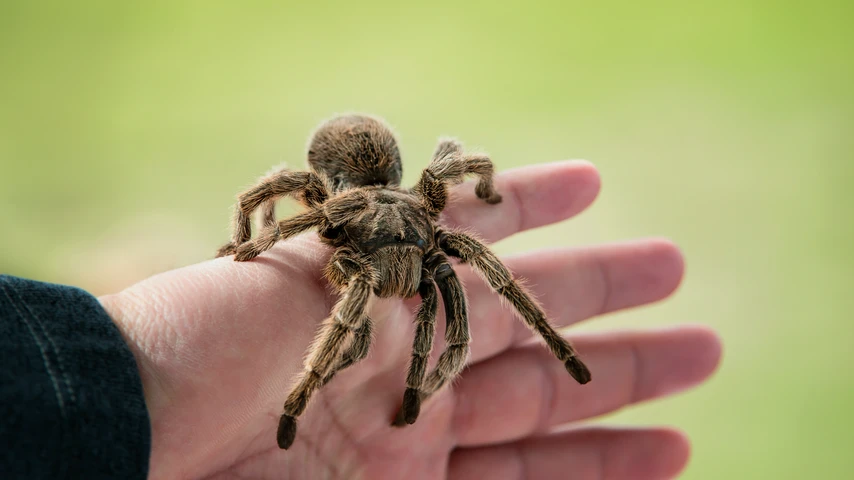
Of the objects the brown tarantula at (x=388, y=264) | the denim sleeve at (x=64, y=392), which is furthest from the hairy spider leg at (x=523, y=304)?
the denim sleeve at (x=64, y=392)

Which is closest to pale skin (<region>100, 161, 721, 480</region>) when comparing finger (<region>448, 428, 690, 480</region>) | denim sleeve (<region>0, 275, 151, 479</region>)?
finger (<region>448, 428, 690, 480</region>)

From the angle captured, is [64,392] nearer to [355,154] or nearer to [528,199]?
[355,154]

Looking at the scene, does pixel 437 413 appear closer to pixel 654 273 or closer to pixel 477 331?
pixel 477 331

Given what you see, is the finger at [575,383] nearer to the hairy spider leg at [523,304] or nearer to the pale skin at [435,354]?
the pale skin at [435,354]

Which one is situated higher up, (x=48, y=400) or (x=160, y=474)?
(x=48, y=400)

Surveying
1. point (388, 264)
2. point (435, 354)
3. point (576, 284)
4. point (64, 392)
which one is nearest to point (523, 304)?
point (388, 264)

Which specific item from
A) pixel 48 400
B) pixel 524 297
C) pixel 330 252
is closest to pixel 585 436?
pixel 524 297

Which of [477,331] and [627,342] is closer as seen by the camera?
[477,331]
